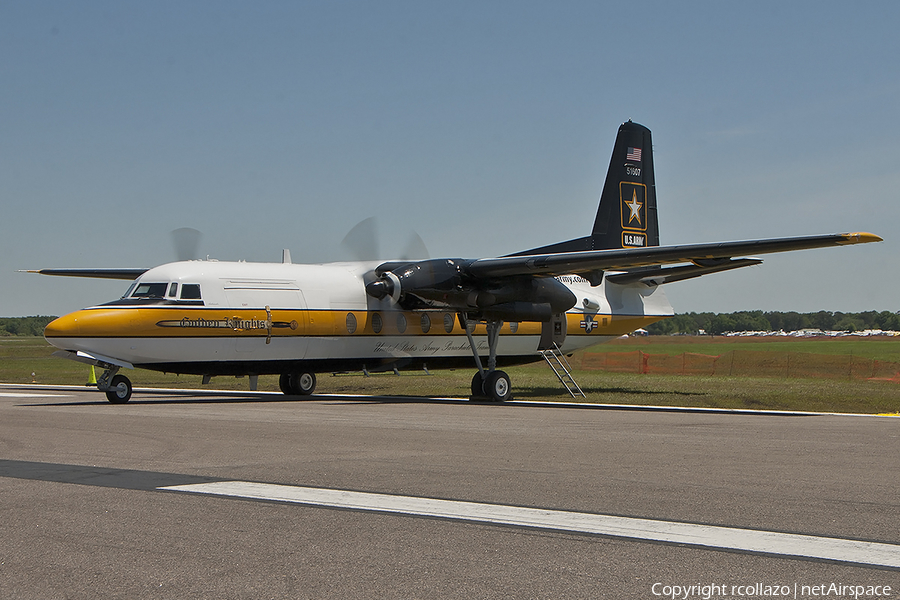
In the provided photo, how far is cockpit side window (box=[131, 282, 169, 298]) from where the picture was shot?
21.3 m

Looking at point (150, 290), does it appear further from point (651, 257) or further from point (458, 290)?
point (651, 257)

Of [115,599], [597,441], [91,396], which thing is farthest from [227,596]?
[91,396]

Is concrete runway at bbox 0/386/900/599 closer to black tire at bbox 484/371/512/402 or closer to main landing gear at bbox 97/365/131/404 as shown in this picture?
main landing gear at bbox 97/365/131/404

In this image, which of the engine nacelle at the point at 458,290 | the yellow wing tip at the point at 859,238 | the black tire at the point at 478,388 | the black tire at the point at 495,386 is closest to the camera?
the yellow wing tip at the point at 859,238

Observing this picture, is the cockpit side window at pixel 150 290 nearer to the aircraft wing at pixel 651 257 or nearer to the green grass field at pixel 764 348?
the aircraft wing at pixel 651 257

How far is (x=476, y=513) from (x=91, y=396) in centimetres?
2082

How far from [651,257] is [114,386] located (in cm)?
1324

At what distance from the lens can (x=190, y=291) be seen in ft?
70.7

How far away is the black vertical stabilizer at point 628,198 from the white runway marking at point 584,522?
21.9m

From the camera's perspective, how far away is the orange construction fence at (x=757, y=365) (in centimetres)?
3703

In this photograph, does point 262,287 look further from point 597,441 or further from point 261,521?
point 261,521

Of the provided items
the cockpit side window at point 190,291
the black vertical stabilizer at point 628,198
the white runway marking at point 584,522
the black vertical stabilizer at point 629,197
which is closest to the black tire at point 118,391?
the cockpit side window at point 190,291

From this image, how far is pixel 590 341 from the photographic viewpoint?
29.5 m

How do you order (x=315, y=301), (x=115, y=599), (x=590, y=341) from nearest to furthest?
(x=115, y=599) → (x=315, y=301) → (x=590, y=341)
